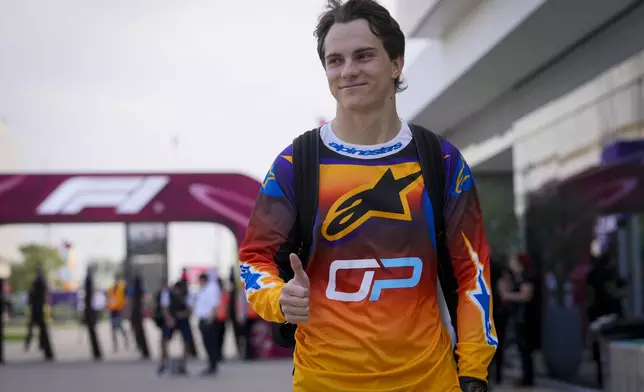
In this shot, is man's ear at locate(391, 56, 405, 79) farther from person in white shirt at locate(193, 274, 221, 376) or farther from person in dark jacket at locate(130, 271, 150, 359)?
person in dark jacket at locate(130, 271, 150, 359)

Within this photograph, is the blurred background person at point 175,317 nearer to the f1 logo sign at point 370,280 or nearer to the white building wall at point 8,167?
the f1 logo sign at point 370,280

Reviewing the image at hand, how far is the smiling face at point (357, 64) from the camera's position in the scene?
10.0 ft

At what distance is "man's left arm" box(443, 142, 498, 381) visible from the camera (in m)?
2.94

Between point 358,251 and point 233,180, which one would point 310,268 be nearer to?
point 358,251

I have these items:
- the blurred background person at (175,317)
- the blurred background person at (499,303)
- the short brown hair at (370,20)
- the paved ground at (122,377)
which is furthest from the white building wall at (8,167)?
the short brown hair at (370,20)

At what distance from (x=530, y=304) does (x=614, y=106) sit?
3094mm

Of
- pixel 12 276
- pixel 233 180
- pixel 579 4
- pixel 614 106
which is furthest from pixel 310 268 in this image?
pixel 12 276

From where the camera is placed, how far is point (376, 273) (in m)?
2.96

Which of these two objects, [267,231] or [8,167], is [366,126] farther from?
[8,167]

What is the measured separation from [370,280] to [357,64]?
0.64 metres

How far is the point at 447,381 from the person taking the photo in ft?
9.70

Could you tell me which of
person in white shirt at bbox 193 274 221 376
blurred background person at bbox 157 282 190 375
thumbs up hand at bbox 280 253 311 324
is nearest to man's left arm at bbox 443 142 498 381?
thumbs up hand at bbox 280 253 311 324

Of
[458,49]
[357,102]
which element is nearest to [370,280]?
[357,102]

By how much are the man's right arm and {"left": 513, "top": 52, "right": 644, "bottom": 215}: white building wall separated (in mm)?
8500
